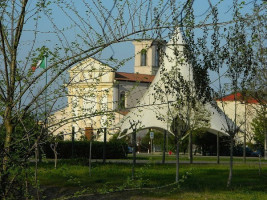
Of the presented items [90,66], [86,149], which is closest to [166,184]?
[90,66]

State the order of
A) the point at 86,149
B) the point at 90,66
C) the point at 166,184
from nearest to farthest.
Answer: the point at 90,66 → the point at 166,184 → the point at 86,149

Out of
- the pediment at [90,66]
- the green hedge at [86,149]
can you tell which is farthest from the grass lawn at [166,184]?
the green hedge at [86,149]

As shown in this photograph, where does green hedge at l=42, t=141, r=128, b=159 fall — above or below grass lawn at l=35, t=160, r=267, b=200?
above

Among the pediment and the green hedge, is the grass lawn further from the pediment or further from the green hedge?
the green hedge

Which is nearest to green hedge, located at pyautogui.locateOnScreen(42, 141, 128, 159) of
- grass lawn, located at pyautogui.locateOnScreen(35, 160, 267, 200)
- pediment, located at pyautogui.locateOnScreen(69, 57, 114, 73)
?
grass lawn, located at pyautogui.locateOnScreen(35, 160, 267, 200)

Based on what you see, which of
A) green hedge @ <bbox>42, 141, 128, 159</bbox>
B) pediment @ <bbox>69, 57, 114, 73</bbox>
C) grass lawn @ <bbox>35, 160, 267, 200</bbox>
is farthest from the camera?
green hedge @ <bbox>42, 141, 128, 159</bbox>

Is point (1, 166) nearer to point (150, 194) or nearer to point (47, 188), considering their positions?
point (150, 194)

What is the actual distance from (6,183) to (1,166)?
280 millimetres

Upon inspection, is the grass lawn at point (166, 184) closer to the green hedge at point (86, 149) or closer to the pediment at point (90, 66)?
the pediment at point (90, 66)

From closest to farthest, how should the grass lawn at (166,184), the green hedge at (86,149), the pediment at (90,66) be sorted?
the pediment at (90,66) → the grass lawn at (166,184) → the green hedge at (86,149)

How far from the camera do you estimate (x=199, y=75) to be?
21.5 m

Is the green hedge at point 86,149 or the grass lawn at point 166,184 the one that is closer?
the grass lawn at point 166,184

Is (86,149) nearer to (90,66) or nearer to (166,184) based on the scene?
(166,184)

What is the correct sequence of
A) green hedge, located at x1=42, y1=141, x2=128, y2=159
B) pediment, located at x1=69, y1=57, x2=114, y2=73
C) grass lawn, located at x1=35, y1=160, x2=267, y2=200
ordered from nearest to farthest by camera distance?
pediment, located at x1=69, y1=57, x2=114, y2=73
grass lawn, located at x1=35, y1=160, x2=267, y2=200
green hedge, located at x1=42, y1=141, x2=128, y2=159
